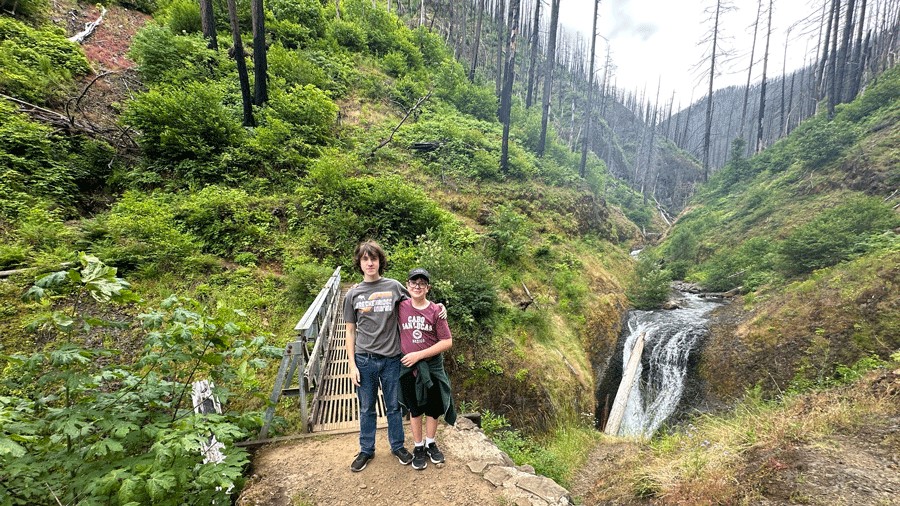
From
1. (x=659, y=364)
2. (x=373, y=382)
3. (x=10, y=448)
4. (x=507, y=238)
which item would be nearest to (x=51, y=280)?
(x=10, y=448)

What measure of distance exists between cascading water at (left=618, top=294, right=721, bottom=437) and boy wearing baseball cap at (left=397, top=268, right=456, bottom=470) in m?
7.56

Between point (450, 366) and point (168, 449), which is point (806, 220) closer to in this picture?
point (450, 366)

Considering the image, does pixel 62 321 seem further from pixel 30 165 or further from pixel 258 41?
pixel 258 41

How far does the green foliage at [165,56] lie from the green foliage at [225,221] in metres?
4.89

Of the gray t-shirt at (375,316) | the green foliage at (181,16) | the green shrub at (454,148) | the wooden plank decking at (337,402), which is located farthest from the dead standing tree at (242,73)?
the gray t-shirt at (375,316)

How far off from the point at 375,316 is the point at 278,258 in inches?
214

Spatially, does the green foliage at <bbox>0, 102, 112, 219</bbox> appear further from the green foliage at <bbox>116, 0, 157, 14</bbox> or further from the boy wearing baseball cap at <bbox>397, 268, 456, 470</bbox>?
the green foliage at <bbox>116, 0, 157, 14</bbox>

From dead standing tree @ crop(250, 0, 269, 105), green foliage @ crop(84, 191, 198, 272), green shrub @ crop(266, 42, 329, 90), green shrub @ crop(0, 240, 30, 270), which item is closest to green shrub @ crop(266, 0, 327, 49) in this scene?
green shrub @ crop(266, 42, 329, 90)

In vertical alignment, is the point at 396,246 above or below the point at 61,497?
above

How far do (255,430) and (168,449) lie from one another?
2453mm

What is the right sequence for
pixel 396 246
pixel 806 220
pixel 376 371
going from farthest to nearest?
pixel 806 220
pixel 396 246
pixel 376 371

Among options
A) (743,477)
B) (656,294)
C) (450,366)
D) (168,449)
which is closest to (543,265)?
(656,294)

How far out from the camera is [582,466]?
630cm

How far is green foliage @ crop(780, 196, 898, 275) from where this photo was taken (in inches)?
402
